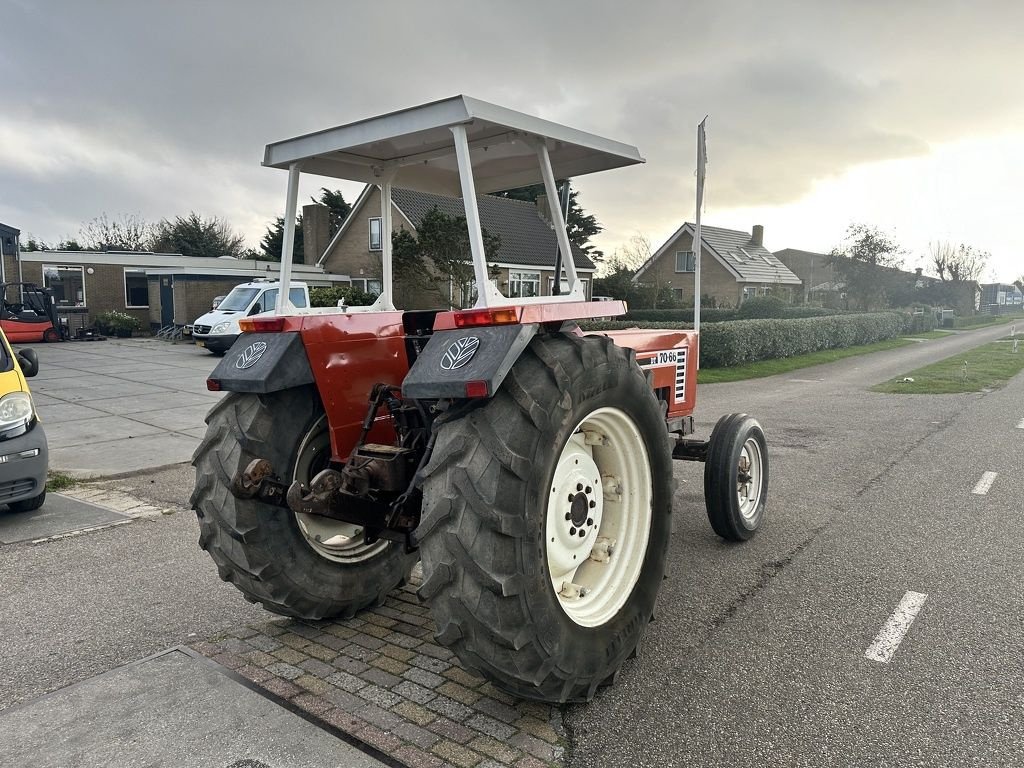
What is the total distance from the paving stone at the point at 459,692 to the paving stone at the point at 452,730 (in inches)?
6.5

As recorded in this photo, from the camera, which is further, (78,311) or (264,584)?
(78,311)

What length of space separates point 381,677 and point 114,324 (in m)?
27.8

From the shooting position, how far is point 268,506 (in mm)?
3480

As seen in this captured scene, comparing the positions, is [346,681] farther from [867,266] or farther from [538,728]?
[867,266]

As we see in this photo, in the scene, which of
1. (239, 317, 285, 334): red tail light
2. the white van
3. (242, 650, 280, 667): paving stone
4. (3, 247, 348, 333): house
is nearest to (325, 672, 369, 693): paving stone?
(242, 650, 280, 667): paving stone

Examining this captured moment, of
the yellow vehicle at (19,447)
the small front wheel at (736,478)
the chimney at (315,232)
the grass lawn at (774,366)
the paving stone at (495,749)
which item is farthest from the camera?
the chimney at (315,232)

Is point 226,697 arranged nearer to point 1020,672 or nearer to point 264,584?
point 264,584

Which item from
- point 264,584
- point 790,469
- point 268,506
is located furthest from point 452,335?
point 790,469

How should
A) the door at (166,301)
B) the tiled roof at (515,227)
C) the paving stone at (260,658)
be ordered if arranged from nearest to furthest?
the paving stone at (260,658), the tiled roof at (515,227), the door at (166,301)

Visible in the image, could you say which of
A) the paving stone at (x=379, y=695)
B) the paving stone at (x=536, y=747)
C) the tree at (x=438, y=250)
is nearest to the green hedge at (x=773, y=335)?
the tree at (x=438, y=250)

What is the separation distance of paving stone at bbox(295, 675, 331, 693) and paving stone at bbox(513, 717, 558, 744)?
892 millimetres

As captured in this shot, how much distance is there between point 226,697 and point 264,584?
53 cm

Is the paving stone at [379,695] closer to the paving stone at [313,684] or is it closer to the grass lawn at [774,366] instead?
the paving stone at [313,684]

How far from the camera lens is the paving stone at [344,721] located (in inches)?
112
